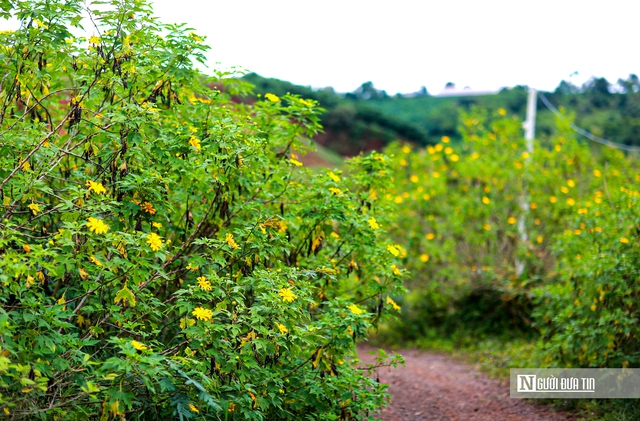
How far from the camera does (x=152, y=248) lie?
3.00 m

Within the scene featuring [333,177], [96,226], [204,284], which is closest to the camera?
[96,226]

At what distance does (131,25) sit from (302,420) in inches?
102

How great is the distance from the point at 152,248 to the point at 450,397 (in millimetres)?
4709

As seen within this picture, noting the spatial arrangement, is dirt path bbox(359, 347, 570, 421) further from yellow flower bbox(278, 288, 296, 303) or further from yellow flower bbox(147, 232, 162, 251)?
yellow flower bbox(147, 232, 162, 251)

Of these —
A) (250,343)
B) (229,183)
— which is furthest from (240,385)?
(229,183)

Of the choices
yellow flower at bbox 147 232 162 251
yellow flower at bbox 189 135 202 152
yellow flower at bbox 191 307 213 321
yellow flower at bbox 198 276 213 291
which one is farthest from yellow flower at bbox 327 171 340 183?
yellow flower at bbox 147 232 162 251

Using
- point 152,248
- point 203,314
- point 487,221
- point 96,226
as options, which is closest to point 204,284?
point 203,314

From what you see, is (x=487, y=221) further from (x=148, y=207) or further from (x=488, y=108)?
(x=488, y=108)

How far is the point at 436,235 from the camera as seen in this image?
10.2 meters

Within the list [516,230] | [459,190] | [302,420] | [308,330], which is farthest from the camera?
[459,190]

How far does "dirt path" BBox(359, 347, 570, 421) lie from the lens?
5.88 meters

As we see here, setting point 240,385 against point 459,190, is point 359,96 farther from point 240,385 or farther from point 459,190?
point 240,385

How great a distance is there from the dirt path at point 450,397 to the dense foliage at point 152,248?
4.62 feet

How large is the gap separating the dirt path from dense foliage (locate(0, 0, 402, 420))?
4.62 ft
